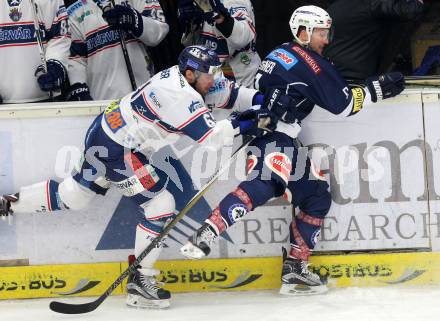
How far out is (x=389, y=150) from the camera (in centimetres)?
623

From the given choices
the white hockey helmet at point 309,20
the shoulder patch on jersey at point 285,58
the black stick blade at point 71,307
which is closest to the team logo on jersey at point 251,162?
the shoulder patch on jersey at point 285,58

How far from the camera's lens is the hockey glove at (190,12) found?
21.6ft

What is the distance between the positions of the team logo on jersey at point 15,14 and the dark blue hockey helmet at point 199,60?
41.8 inches

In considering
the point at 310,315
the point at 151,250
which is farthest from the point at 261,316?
the point at 151,250

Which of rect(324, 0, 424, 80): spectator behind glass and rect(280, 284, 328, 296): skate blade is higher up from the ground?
rect(324, 0, 424, 80): spectator behind glass

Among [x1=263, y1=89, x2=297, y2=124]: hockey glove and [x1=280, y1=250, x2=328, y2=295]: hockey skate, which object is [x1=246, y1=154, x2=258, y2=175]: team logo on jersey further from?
[x1=280, y1=250, x2=328, y2=295]: hockey skate

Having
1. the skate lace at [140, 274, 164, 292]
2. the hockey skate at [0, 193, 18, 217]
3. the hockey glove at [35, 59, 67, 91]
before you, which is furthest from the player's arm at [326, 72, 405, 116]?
the hockey skate at [0, 193, 18, 217]

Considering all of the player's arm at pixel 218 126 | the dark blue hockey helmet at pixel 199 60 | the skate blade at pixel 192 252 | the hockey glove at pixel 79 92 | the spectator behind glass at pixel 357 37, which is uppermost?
the spectator behind glass at pixel 357 37

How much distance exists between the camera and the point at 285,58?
6027mm

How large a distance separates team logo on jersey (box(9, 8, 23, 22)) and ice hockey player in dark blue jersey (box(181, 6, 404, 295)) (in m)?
Answer: 1.29

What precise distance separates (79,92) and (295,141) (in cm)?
128

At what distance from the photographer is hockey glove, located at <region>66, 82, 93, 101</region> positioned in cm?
670

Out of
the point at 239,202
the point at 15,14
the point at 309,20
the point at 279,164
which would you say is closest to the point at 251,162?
the point at 279,164

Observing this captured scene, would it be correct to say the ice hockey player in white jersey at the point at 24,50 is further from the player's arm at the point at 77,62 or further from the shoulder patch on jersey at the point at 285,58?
the shoulder patch on jersey at the point at 285,58
